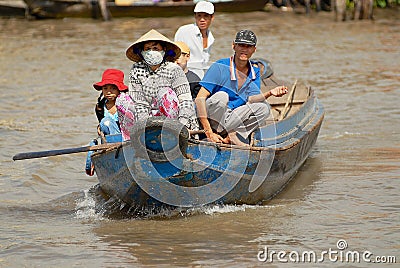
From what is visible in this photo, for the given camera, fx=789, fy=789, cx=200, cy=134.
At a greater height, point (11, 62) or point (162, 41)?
point (162, 41)

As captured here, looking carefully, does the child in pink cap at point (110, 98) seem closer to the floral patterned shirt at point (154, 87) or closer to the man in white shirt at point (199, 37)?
the floral patterned shirt at point (154, 87)

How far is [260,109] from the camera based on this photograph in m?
5.80

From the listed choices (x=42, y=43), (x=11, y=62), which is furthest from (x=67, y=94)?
(x=42, y=43)

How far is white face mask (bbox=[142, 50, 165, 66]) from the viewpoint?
539 cm

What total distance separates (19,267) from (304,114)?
3.07 m

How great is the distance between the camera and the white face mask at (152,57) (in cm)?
539

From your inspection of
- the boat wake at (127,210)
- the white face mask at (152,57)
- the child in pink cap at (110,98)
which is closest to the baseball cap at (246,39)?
the white face mask at (152,57)

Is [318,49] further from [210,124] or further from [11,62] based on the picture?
[210,124]

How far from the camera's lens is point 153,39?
17.6 ft

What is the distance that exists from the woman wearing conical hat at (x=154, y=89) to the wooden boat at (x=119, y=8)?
11678 millimetres

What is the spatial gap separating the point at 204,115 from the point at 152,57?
1.95ft

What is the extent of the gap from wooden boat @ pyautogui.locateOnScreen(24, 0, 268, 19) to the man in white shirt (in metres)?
9.96

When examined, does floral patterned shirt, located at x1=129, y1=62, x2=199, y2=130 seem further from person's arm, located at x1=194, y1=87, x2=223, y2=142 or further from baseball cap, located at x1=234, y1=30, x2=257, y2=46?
baseball cap, located at x1=234, y1=30, x2=257, y2=46
